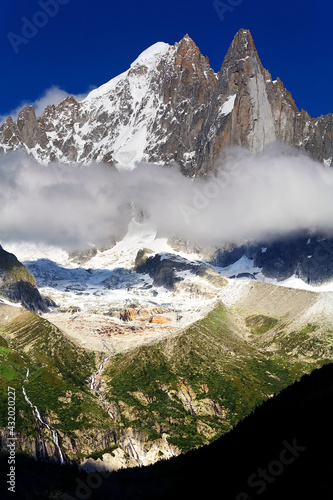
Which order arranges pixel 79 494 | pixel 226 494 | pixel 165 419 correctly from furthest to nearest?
1. pixel 165 419
2. pixel 79 494
3. pixel 226 494

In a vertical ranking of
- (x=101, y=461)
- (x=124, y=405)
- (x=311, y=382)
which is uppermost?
(x=311, y=382)

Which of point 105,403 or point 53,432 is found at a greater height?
point 105,403

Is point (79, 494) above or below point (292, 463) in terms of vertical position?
below

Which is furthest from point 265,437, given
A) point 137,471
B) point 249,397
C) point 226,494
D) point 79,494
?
point 249,397

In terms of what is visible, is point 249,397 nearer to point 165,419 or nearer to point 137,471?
point 165,419

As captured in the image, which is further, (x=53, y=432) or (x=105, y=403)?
(x=105, y=403)

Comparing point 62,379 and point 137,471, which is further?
point 62,379

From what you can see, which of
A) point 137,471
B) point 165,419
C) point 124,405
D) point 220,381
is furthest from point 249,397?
point 137,471

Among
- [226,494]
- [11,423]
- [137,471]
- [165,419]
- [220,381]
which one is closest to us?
[226,494]

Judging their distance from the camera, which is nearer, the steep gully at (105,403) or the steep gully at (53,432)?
the steep gully at (53,432)

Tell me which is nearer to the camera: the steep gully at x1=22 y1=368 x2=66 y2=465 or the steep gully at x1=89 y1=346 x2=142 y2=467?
the steep gully at x1=22 y1=368 x2=66 y2=465
